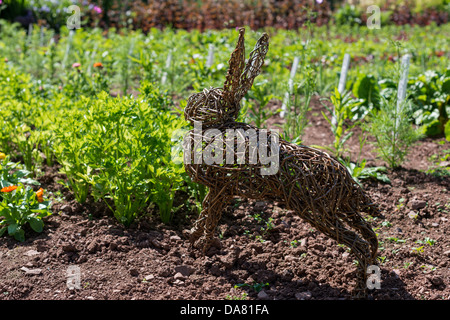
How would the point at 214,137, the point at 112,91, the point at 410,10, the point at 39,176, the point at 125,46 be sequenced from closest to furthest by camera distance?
the point at 214,137, the point at 39,176, the point at 112,91, the point at 125,46, the point at 410,10

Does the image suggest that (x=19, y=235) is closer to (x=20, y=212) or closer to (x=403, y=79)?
(x=20, y=212)

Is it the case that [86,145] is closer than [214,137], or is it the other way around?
[214,137]

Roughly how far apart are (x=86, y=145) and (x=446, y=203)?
2.95 meters

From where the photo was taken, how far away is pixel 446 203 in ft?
13.5

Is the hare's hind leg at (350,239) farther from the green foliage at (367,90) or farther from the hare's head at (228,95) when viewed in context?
the green foliage at (367,90)

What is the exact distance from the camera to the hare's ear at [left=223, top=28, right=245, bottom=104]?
277cm

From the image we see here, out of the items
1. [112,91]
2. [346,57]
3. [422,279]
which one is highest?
[346,57]

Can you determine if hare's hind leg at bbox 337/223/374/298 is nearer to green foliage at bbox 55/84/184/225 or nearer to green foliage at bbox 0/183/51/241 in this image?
green foliage at bbox 55/84/184/225

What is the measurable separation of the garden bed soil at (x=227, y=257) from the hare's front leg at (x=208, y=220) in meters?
0.10

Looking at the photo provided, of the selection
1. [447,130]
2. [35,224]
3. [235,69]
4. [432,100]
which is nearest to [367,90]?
[432,100]

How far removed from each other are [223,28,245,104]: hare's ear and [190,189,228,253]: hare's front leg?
0.60 m

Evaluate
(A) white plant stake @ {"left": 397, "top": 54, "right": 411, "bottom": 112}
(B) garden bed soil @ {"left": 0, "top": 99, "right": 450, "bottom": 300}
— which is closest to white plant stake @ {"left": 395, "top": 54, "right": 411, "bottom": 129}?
(A) white plant stake @ {"left": 397, "top": 54, "right": 411, "bottom": 112}

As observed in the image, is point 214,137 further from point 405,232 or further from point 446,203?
point 446,203

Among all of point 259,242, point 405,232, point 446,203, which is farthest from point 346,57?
point 259,242
